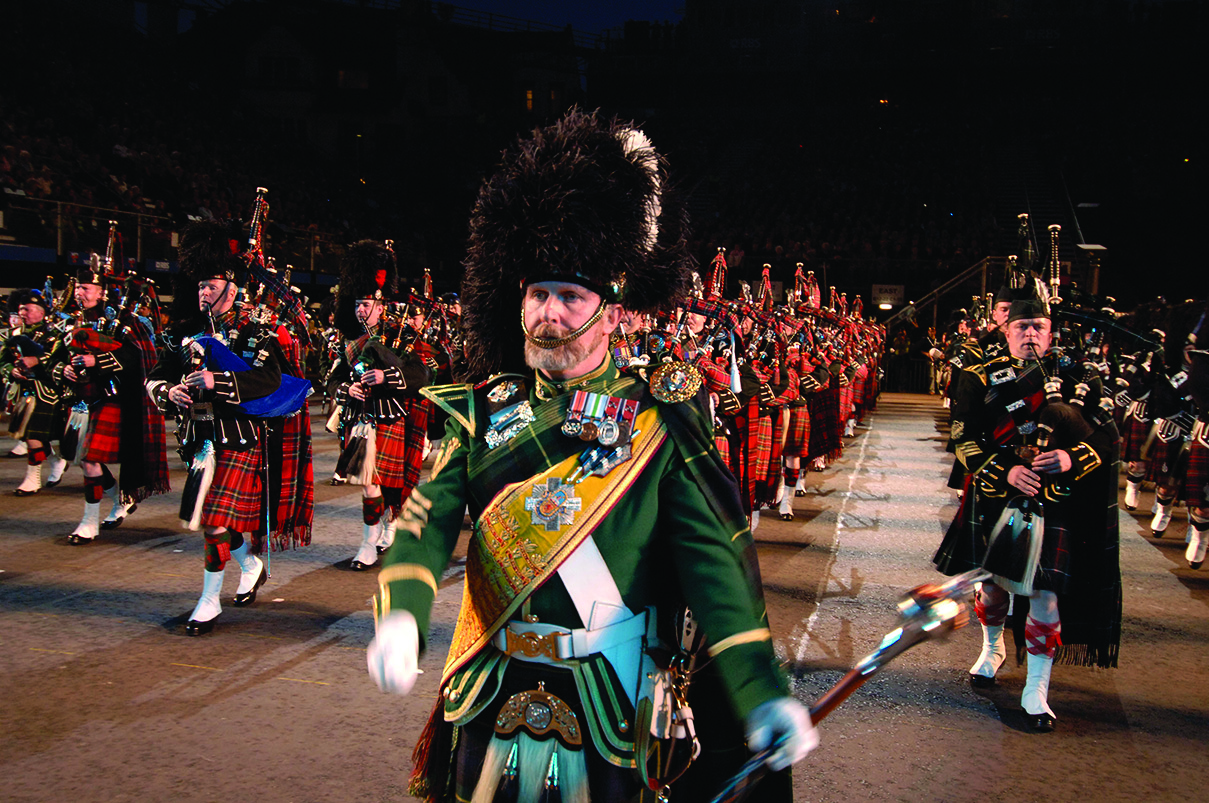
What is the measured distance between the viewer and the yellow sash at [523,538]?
2127 mm

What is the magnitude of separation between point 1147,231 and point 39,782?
33.5 metres

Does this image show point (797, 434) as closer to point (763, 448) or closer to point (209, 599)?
point (763, 448)

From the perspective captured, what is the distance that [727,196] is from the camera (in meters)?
35.0

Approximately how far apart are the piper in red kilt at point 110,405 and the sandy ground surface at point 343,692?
1.59ft

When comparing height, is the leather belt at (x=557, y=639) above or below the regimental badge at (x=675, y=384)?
below

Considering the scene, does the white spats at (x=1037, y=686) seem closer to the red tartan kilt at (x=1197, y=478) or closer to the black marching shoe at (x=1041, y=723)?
the black marching shoe at (x=1041, y=723)

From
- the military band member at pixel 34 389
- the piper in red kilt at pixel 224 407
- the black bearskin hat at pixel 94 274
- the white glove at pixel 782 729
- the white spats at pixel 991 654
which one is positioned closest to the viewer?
the white glove at pixel 782 729

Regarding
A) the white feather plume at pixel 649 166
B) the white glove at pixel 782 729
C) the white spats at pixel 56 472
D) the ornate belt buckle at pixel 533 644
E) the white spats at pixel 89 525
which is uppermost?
the white feather plume at pixel 649 166

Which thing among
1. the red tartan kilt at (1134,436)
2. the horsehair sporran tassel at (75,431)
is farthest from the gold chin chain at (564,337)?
the red tartan kilt at (1134,436)

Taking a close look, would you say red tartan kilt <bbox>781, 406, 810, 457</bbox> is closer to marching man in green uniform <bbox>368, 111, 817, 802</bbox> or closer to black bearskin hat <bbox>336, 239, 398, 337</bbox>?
black bearskin hat <bbox>336, 239, 398, 337</bbox>

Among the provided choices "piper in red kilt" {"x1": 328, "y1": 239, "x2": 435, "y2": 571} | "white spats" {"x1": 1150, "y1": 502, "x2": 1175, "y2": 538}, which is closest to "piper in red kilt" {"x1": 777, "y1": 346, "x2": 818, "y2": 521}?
"white spats" {"x1": 1150, "y1": 502, "x2": 1175, "y2": 538}

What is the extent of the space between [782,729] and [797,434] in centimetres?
895

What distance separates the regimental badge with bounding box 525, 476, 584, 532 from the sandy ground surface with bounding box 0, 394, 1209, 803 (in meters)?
0.72

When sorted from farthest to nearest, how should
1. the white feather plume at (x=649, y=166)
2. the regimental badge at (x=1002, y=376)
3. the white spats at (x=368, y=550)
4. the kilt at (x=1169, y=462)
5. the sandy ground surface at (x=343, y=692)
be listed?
1. the kilt at (x=1169, y=462)
2. the white spats at (x=368, y=550)
3. the regimental badge at (x=1002, y=376)
4. the sandy ground surface at (x=343, y=692)
5. the white feather plume at (x=649, y=166)
